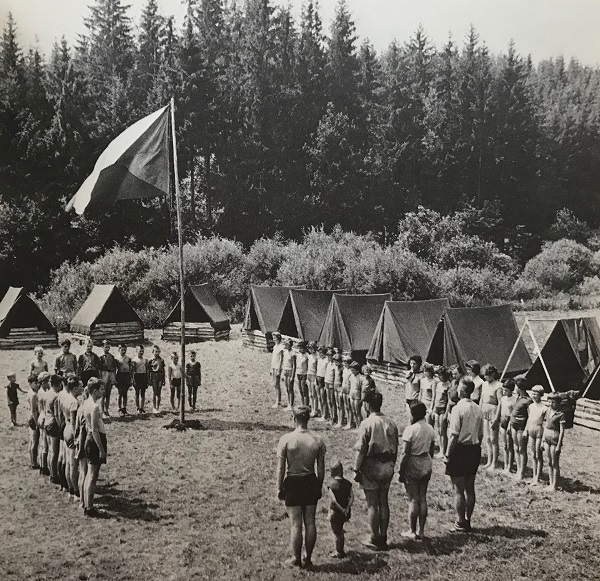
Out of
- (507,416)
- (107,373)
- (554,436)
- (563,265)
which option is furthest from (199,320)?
(554,436)

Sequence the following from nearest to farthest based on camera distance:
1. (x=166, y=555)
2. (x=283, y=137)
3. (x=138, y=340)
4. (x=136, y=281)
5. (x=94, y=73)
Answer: (x=166, y=555) → (x=138, y=340) → (x=94, y=73) → (x=136, y=281) → (x=283, y=137)

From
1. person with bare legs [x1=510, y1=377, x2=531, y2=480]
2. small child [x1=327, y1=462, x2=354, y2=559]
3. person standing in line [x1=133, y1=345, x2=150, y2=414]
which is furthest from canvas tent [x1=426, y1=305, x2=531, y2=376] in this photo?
small child [x1=327, y1=462, x2=354, y2=559]

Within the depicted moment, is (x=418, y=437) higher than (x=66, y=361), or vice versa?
(x=66, y=361)

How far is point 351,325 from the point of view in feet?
62.2

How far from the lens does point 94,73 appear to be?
26.0 m

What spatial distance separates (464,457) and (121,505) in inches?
164

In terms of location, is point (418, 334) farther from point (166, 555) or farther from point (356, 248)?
point (356, 248)

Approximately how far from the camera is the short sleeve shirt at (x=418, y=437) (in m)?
6.71

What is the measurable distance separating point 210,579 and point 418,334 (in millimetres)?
12353

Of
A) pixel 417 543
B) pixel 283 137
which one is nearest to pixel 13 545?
pixel 417 543

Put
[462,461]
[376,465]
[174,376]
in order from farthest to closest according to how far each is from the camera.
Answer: [174,376] < [462,461] < [376,465]

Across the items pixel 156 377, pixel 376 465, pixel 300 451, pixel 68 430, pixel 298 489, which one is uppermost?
pixel 156 377

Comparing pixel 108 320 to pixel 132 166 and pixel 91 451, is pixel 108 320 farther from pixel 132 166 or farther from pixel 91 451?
pixel 91 451

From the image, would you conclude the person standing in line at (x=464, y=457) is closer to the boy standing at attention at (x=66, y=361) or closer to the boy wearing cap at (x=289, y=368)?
the boy wearing cap at (x=289, y=368)
